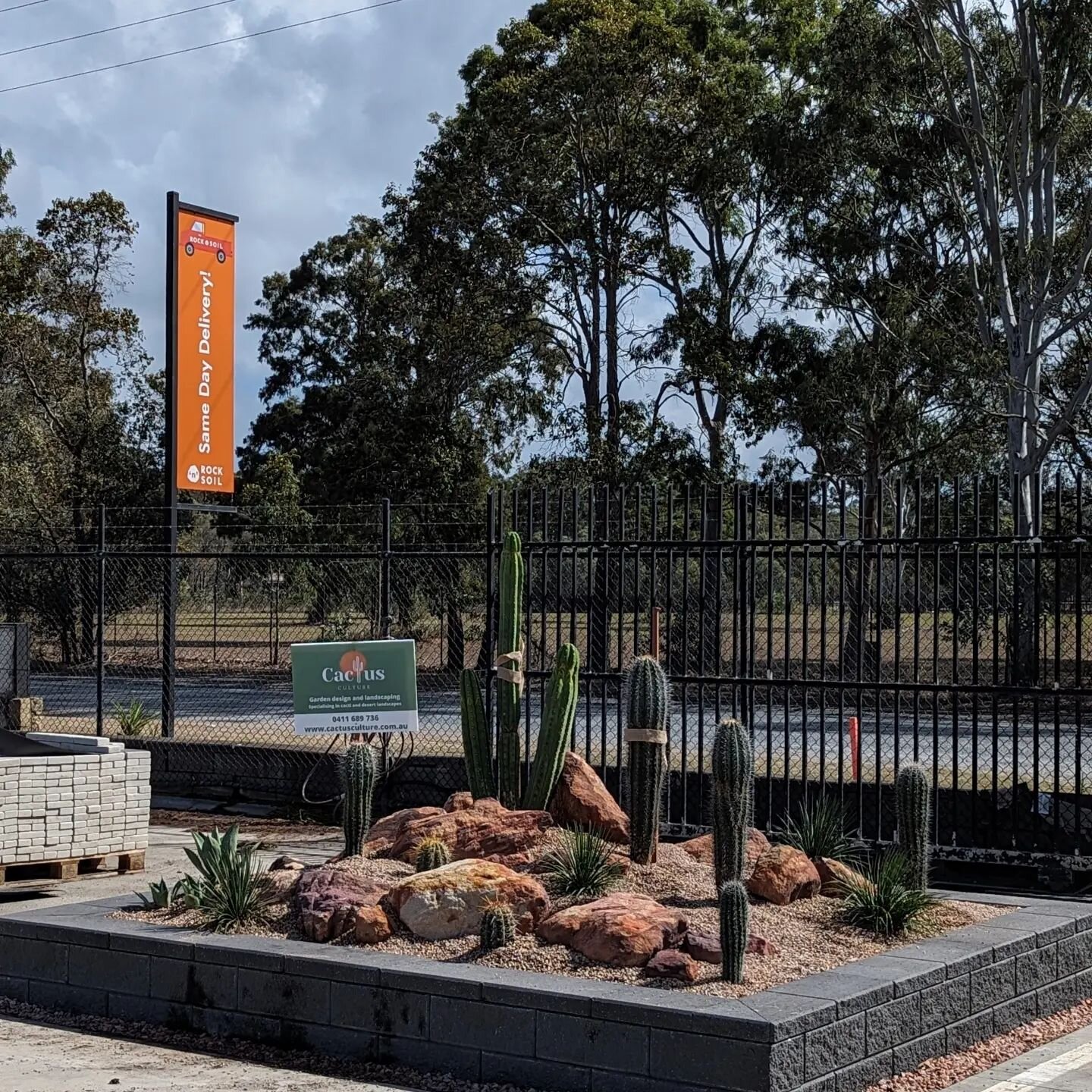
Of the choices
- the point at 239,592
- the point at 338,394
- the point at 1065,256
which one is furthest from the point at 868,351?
the point at 338,394

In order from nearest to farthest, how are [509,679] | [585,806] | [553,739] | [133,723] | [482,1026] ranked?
1. [482,1026]
2. [585,806]
3. [553,739]
4. [509,679]
5. [133,723]

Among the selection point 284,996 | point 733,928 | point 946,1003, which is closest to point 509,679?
point 284,996

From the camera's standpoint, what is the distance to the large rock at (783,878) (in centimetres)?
751

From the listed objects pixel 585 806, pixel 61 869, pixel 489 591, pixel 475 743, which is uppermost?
pixel 489 591

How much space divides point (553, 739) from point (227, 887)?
2.47m

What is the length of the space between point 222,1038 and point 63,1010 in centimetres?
104

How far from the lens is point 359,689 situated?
1090 centimetres

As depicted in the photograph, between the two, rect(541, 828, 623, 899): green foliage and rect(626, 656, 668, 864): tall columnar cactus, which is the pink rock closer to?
rect(541, 828, 623, 899): green foliage

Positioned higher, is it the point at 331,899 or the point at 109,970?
the point at 331,899

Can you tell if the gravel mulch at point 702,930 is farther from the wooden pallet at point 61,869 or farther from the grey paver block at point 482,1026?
the wooden pallet at point 61,869

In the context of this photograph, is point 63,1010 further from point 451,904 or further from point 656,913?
point 656,913

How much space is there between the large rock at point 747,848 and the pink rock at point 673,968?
5.39 ft

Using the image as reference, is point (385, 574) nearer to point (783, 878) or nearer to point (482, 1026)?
point (783, 878)

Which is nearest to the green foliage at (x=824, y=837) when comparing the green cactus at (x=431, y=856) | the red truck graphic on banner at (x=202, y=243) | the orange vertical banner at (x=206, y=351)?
the green cactus at (x=431, y=856)
